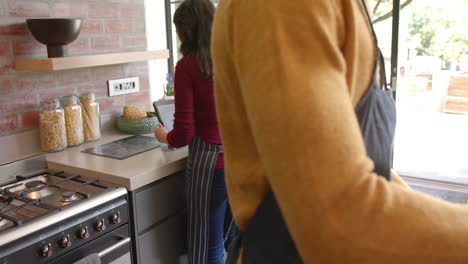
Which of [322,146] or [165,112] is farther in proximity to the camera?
[165,112]

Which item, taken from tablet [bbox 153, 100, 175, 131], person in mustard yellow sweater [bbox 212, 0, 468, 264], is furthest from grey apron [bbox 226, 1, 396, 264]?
tablet [bbox 153, 100, 175, 131]

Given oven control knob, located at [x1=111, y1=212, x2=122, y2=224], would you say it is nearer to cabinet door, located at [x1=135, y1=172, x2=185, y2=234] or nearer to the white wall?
cabinet door, located at [x1=135, y1=172, x2=185, y2=234]

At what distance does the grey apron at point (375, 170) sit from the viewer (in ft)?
1.89

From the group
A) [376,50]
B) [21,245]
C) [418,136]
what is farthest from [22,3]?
[418,136]

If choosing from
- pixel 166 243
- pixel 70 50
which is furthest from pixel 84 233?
pixel 70 50

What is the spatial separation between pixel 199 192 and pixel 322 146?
1280 mm

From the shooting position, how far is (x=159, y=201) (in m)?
1.70

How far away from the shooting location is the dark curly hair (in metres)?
1.63


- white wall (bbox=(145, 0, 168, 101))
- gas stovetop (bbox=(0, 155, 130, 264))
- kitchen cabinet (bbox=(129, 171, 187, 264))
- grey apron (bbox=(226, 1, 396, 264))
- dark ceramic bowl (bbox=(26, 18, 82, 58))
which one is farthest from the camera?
white wall (bbox=(145, 0, 168, 101))

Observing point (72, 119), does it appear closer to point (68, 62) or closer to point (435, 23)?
point (68, 62)

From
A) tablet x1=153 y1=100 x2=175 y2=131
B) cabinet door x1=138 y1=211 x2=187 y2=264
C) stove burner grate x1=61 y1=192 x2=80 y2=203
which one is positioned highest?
tablet x1=153 y1=100 x2=175 y2=131

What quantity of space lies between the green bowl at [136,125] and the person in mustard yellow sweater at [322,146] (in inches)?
67.7

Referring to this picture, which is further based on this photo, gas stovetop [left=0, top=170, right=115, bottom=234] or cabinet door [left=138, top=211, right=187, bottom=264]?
cabinet door [left=138, top=211, right=187, bottom=264]

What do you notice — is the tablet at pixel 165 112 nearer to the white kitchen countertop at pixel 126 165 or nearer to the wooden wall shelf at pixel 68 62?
the white kitchen countertop at pixel 126 165
